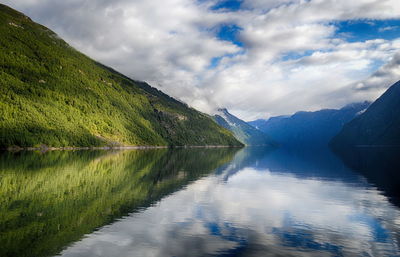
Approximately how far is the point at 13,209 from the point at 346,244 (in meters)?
33.4

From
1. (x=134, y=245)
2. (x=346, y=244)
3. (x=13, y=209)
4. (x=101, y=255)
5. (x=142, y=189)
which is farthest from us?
(x=142, y=189)

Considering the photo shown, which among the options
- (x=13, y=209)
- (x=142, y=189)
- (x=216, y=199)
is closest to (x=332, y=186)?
(x=216, y=199)

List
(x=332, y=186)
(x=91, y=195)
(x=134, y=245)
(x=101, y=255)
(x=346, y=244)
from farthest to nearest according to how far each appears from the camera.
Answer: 1. (x=332, y=186)
2. (x=91, y=195)
3. (x=346, y=244)
4. (x=134, y=245)
5. (x=101, y=255)

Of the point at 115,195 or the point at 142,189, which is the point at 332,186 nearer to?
the point at 142,189

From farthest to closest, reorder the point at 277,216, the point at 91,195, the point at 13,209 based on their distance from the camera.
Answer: the point at 91,195 < the point at 277,216 < the point at 13,209

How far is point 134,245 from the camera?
24.9 metres

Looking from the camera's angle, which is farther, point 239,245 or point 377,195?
point 377,195

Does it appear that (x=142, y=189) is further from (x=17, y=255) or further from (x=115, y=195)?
(x=17, y=255)

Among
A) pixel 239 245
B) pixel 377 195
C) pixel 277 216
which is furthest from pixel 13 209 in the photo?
pixel 377 195

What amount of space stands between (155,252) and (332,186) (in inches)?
2117

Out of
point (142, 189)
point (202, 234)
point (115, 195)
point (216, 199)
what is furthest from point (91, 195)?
point (202, 234)

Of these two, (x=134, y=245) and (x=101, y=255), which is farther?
(x=134, y=245)

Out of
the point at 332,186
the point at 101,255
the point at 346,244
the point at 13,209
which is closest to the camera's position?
the point at 101,255

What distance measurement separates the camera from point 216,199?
47969mm
